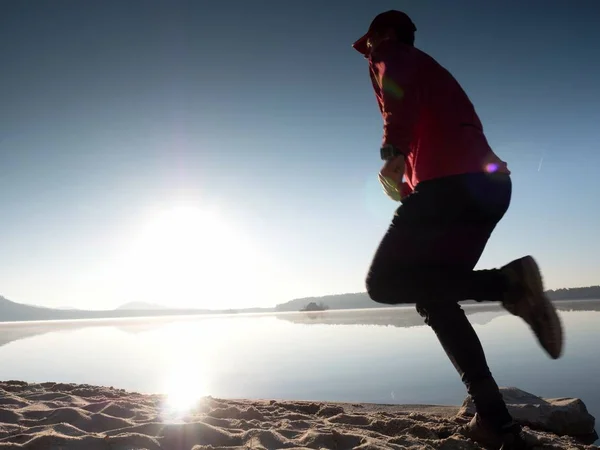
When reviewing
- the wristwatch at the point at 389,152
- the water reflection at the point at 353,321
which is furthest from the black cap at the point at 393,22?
the water reflection at the point at 353,321

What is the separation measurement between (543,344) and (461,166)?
1062mm

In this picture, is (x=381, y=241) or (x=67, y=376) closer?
(x=381, y=241)

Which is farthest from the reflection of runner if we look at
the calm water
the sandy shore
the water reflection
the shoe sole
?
the water reflection

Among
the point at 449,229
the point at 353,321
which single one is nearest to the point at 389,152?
the point at 449,229

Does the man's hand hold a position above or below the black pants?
above

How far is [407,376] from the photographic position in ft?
20.9

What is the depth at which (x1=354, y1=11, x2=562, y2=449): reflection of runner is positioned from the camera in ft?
7.16

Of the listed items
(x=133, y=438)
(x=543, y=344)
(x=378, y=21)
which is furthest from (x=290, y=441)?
(x=378, y=21)

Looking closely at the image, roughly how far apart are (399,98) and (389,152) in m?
0.31

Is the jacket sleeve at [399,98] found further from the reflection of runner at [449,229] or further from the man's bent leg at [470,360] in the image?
the man's bent leg at [470,360]

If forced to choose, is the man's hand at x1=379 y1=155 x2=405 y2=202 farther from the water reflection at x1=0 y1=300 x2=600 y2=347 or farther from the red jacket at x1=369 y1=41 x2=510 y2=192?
the water reflection at x1=0 y1=300 x2=600 y2=347

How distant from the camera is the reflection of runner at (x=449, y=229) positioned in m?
2.18

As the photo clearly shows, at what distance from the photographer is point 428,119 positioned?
2.31 m

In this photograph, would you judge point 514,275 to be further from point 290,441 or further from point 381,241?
point 290,441
